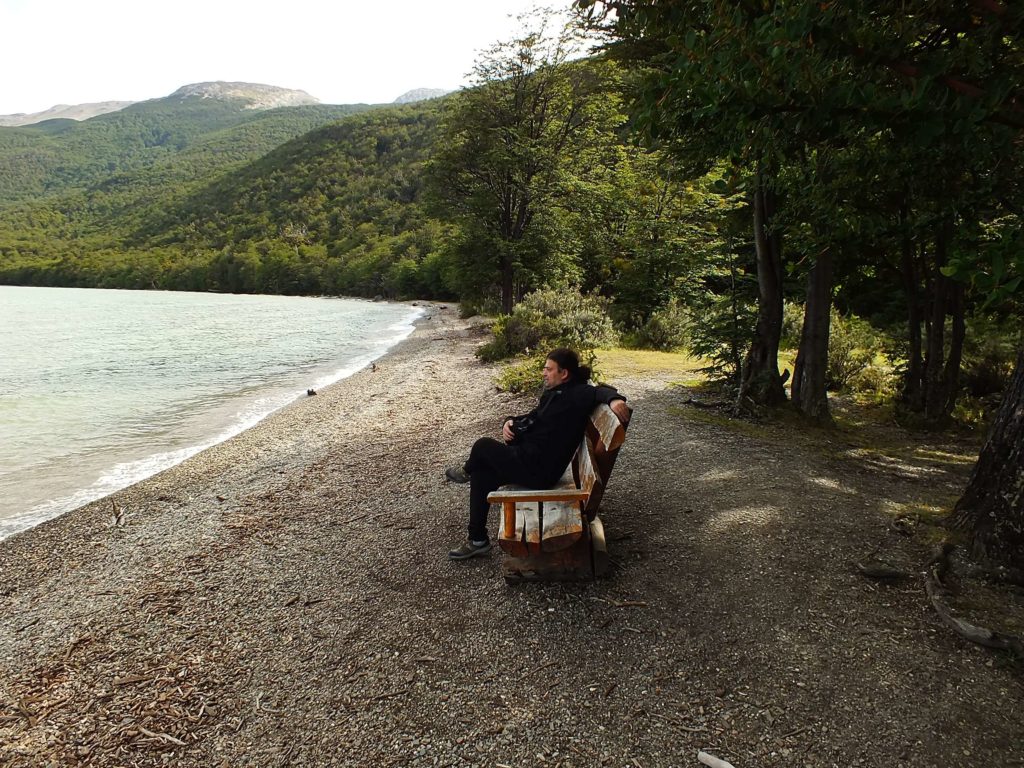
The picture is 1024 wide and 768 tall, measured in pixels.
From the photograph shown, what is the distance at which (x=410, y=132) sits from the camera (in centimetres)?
11994

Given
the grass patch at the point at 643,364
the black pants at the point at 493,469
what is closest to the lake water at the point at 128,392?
the black pants at the point at 493,469

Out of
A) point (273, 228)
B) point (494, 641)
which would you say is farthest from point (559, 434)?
point (273, 228)

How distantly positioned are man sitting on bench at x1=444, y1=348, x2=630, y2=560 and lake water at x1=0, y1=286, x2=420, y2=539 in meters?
6.11

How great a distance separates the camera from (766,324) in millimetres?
8609

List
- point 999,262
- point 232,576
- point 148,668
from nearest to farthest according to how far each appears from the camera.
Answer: point 999,262
point 148,668
point 232,576

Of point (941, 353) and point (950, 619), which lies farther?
point (941, 353)

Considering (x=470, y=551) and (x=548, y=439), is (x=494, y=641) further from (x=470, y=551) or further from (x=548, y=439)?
(x=548, y=439)

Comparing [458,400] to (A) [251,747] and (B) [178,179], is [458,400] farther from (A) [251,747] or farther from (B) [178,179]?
(B) [178,179]

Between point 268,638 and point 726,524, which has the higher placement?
point 726,524

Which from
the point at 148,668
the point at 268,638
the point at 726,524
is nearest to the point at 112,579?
the point at 148,668

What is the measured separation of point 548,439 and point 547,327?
39.3 feet

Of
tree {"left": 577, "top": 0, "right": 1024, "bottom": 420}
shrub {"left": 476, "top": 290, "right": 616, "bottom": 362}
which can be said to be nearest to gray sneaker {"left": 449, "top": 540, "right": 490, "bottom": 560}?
tree {"left": 577, "top": 0, "right": 1024, "bottom": 420}

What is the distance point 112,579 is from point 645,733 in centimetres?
463

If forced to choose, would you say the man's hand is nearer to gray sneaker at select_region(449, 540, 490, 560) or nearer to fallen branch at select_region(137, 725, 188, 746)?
gray sneaker at select_region(449, 540, 490, 560)
